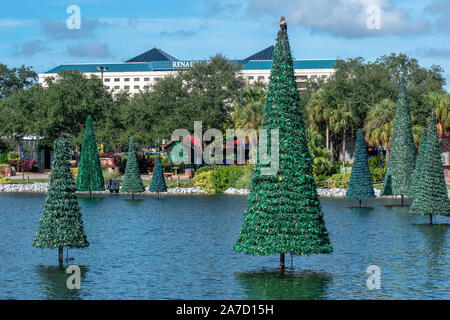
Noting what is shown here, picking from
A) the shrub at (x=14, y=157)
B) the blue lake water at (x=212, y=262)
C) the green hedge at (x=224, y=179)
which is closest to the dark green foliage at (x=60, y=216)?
the blue lake water at (x=212, y=262)

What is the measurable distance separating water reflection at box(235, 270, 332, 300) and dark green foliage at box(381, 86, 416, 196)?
2412cm

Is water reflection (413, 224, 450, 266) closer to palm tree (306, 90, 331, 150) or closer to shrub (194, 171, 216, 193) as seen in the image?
shrub (194, 171, 216, 193)

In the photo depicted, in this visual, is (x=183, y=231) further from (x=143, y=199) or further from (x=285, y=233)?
(x=143, y=199)

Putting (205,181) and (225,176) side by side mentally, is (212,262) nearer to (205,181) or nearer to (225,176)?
(225,176)

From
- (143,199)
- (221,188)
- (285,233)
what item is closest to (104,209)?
(143,199)

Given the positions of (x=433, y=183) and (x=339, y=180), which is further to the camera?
(x=339, y=180)

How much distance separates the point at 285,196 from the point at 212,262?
16.6 ft

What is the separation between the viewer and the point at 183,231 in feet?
108

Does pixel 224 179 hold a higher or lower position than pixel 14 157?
lower

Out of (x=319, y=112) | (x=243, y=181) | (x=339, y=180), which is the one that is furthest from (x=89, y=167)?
(x=319, y=112)

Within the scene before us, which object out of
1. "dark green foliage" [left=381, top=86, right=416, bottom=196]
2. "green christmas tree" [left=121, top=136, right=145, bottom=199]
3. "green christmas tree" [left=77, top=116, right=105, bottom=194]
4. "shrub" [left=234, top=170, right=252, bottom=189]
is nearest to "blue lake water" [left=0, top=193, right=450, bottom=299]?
"dark green foliage" [left=381, top=86, right=416, bottom=196]

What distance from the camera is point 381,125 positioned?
68.0 meters

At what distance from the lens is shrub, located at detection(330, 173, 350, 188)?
55625 mm
